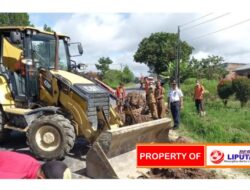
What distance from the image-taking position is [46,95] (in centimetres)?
813

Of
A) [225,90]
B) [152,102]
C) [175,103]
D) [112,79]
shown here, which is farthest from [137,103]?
[225,90]

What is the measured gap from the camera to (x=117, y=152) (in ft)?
22.8

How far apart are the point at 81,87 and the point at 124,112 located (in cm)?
240

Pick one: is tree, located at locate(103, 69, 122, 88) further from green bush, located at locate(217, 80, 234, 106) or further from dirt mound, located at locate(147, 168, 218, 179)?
dirt mound, located at locate(147, 168, 218, 179)

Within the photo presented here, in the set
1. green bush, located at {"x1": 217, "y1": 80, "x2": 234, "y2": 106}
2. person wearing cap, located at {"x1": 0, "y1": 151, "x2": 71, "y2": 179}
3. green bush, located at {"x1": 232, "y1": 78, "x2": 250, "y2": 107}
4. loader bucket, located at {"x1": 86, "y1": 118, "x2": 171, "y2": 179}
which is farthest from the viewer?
green bush, located at {"x1": 217, "y1": 80, "x2": 234, "y2": 106}

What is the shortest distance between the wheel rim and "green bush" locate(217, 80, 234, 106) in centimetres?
1109

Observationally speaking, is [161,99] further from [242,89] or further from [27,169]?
[27,169]

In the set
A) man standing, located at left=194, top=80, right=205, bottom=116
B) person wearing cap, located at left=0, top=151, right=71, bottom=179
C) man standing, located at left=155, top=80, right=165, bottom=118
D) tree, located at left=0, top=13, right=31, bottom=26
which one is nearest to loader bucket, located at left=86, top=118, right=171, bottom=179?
tree, located at left=0, top=13, right=31, bottom=26

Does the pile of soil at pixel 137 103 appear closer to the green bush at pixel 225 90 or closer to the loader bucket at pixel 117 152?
the green bush at pixel 225 90

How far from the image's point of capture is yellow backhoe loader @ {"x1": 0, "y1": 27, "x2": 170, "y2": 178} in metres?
7.34

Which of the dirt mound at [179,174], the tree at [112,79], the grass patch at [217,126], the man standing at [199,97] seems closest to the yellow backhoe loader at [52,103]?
the dirt mound at [179,174]

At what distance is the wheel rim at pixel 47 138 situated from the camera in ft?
24.2
